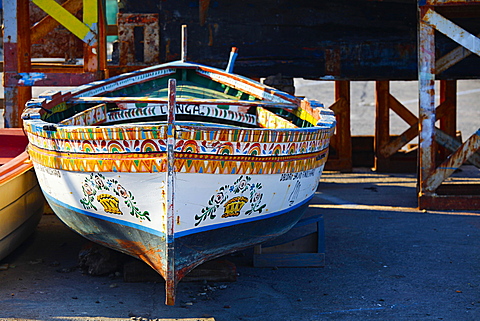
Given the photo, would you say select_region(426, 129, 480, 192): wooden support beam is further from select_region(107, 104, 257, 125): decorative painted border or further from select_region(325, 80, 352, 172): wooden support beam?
select_region(325, 80, 352, 172): wooden support beam

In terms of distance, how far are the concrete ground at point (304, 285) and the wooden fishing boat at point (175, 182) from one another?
14.1 inches

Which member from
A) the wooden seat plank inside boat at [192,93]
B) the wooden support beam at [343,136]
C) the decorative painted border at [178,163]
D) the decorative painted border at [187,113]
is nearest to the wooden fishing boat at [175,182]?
the decorative painted border at [178,163]

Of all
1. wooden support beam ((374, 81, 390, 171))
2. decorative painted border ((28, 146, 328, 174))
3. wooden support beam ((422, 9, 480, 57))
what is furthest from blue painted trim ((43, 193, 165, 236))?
wooden support beam ((374, 81, 390, 171))

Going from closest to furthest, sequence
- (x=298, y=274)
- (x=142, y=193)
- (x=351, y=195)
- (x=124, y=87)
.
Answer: (x=142, y=193), (x=298, y=274), (x=124, y=87), (x=351, y=195)

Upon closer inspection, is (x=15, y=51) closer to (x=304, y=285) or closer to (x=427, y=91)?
(x=304, y=285)

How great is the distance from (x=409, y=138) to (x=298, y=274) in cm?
493

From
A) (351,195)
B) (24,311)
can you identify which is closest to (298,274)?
(24,311)

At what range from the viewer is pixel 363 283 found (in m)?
5.01

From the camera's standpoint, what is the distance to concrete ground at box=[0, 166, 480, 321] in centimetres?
438

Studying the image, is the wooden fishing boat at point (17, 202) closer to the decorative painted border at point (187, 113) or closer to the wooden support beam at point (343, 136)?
the decorative painted border at point (187, 113)

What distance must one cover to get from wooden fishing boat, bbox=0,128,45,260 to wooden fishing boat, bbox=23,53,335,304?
1.05ft

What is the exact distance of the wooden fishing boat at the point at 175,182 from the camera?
13.1 ft

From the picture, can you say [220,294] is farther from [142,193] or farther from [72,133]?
[72,133]

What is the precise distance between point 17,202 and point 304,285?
2.36 meters
